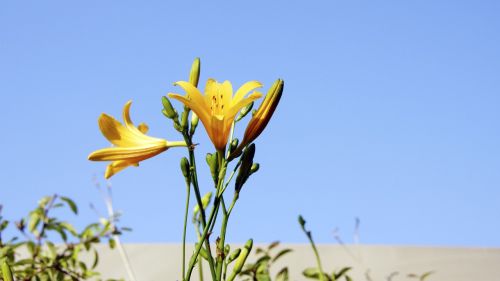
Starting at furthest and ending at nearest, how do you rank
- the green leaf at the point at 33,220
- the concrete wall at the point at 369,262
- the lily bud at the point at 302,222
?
the concrete wall at the point at 369,262
the green leaf at the point at 33,220
the lily bud at the point at 302,222

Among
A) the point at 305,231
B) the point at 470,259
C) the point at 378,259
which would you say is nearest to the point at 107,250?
the point at 378,259

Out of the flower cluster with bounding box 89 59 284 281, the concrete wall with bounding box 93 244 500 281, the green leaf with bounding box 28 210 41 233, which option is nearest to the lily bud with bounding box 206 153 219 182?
the flower cluster with bounding box 89 59 284 281

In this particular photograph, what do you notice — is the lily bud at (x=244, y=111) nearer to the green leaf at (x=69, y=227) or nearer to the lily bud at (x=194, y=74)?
the lily bud at (x=194, y=74)

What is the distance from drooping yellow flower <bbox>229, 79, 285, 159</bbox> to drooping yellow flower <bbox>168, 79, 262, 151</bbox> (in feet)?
0.06

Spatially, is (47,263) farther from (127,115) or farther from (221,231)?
(221,231)

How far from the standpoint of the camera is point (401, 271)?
187 inches

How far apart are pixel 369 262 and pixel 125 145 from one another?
13.4ft

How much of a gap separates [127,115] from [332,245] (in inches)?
183

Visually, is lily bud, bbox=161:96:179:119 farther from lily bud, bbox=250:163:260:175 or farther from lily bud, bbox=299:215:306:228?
lily bud, bbox=299:215:306:228

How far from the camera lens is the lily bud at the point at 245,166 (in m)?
1.04

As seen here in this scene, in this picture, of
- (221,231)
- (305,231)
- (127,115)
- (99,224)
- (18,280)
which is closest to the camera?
(221,231)

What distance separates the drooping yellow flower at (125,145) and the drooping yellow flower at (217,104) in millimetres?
82

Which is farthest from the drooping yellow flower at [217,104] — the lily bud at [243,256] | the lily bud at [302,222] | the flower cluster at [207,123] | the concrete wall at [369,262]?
the concrete wall at [369,262]

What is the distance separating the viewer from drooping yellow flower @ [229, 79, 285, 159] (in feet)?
3.45
